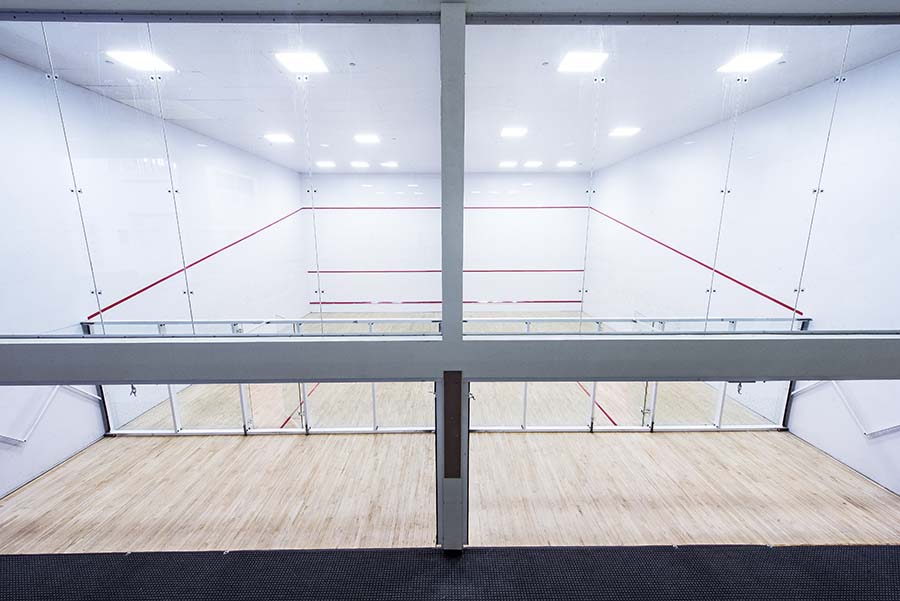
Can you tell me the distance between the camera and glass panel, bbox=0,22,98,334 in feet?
8.06

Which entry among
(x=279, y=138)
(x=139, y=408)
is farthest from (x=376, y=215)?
(x=139, y=408)

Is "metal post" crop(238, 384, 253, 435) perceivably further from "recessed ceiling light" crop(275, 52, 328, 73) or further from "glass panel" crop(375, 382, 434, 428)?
"recessed ceiling light" crop(275, 52, 328, 73)

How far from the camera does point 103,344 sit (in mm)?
1763

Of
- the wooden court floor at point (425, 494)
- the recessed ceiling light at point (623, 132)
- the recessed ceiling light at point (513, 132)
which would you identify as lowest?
→ the wooden court floor at point (425, 494)

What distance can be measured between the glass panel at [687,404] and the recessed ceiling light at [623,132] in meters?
2.93

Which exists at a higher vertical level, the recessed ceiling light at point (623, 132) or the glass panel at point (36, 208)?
the recessed ceiling light at point (623, 132)

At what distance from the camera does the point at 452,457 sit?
1.93 m

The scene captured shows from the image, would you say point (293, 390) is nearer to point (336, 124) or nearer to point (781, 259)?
point (336, 124)

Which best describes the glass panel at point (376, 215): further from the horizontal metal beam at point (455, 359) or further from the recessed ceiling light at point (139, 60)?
the horizontal metal beam at point (455, 359)

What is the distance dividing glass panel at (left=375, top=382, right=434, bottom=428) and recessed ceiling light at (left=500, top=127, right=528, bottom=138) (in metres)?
2.93

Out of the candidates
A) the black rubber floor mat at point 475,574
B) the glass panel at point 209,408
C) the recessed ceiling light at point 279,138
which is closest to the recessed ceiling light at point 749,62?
the black rubber floor mat at point 475,574

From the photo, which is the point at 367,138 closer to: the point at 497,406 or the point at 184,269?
the point at 184,269

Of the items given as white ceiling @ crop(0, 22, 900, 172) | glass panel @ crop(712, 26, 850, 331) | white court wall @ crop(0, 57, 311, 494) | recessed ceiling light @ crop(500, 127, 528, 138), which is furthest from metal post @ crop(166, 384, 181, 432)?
glass panel @ crop(712, 26, 850, 331)

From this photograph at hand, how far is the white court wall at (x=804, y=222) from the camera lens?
262 cm
